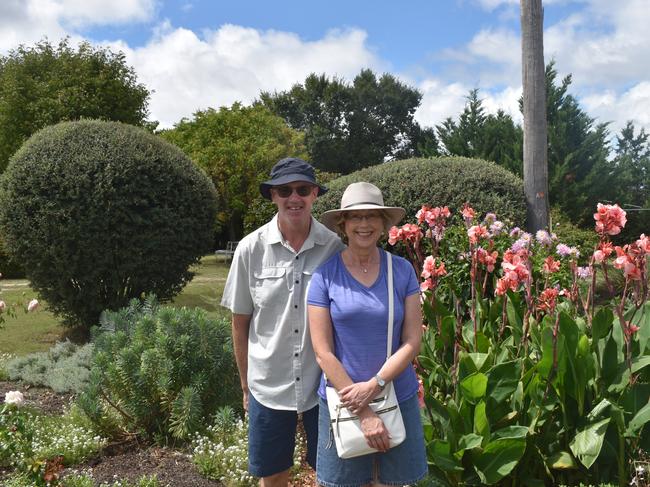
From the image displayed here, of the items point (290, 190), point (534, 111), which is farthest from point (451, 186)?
point (290, 190)

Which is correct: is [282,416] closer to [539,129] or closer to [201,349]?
[201,349]

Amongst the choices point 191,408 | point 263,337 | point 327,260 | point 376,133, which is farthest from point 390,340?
point 376,133

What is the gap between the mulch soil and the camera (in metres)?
3.42

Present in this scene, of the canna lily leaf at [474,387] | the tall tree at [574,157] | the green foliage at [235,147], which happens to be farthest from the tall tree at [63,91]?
the canna lily leaf at [474,387]

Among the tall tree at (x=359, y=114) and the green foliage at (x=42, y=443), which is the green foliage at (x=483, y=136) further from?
the tall tree at (x=359, y=114)

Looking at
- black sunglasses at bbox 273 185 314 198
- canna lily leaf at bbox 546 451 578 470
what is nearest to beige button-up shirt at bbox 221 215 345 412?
black sunglasses at bbox 273 185 314 198

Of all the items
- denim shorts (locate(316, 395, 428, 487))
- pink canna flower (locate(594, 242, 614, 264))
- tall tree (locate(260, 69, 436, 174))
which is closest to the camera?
denim shorts (locate(316, 395, 428, 487))

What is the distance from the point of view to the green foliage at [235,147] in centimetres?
2216

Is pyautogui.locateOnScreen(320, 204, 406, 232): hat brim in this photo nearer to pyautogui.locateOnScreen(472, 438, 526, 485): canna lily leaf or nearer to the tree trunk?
pyautogui.locateOnScreen(472, 438, 526, 485): canna lily leaf

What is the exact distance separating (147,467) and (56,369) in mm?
2757

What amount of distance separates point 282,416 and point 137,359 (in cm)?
169

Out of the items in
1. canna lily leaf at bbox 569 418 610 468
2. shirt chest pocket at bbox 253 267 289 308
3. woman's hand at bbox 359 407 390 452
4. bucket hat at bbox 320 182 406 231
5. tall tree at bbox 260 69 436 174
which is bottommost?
canna lily leaf at bbox 569 418 610 468

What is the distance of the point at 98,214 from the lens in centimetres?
698

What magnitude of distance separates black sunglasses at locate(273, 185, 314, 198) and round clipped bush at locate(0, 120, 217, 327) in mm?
5017
